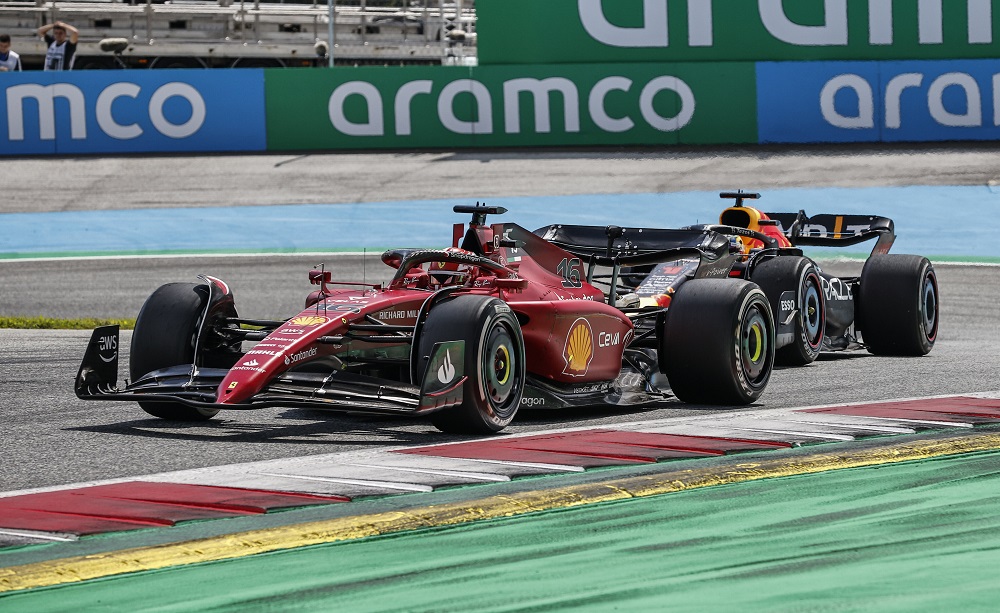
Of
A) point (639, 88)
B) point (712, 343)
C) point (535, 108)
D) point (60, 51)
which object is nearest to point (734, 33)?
point (639, 88)

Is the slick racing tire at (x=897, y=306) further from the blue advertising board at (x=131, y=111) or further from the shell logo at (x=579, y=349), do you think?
the blue advertising board at (x=131, y=111)

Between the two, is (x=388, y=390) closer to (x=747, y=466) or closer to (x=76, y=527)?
(x=747, y=466)

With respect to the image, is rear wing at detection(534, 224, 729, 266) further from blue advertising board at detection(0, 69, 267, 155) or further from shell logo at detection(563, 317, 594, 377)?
blue advertising board at detection(0, 69, 267, 155)

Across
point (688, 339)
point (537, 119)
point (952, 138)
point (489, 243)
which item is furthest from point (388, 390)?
point (952, 138)

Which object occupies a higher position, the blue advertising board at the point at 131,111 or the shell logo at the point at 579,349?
the blue advertising board at the point at 131,111

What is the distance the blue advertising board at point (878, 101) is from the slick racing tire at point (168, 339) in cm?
1693

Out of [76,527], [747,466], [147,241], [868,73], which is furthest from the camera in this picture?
[868,73]

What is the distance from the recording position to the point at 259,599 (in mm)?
4254

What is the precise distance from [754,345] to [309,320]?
9.73ft

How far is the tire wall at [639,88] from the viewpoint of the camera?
23.6 meters

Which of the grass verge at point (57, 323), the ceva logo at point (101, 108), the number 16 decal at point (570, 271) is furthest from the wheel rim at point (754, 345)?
the ceva logo at point (101, 108)

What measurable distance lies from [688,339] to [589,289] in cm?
77

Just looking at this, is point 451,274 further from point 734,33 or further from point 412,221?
point 734,33

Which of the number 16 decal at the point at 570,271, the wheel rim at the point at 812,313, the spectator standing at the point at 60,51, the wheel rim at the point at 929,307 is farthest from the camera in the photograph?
the spectator standing at the point at 60,51
